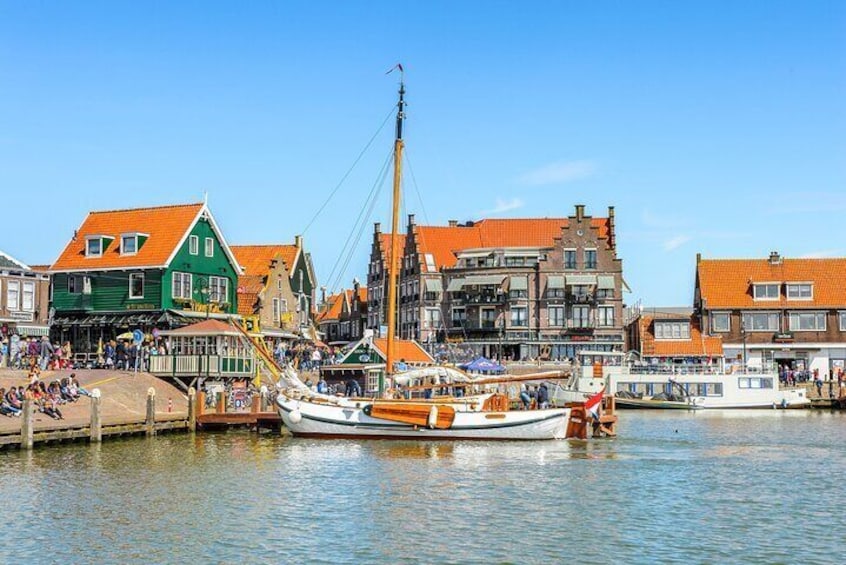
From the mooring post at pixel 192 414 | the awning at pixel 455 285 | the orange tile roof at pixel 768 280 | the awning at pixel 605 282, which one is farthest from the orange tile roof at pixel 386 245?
the mooring post at pixel 192 414

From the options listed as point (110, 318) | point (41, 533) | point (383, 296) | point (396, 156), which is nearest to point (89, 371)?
point (110, 318)

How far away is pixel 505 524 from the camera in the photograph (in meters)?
30.5

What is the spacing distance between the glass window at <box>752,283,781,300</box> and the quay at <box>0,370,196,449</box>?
2382 inches

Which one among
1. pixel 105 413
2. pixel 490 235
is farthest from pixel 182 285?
pixel 490 235

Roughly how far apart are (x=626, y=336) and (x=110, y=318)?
59103 mm

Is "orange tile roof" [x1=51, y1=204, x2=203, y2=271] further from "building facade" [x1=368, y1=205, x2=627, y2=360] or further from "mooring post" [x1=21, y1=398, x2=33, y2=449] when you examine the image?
"building facade" [x1=368, y1=205, x2=627, y2=360]

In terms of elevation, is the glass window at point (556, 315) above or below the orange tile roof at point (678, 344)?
above

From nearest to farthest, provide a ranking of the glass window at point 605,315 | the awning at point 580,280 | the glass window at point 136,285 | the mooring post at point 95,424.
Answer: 1. the mooring post at point 95,424
2. the glass window at point 136,285
3. the awning at point 580,280
4. the glass window at point 605,315

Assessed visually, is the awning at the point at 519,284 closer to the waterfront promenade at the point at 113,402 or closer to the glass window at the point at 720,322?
the glass window at the point at 720,322

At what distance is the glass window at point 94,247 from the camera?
75875 millimetres

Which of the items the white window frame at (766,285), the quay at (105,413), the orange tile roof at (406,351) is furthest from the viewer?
the white window frame at (766,285)

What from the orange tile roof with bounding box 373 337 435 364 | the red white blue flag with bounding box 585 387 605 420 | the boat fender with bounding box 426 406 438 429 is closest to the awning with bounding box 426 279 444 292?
the orange tile roof with bounding box 373 337 435 364

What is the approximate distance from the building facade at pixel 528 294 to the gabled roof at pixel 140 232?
33962 millimetres

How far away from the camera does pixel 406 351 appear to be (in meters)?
80.9
